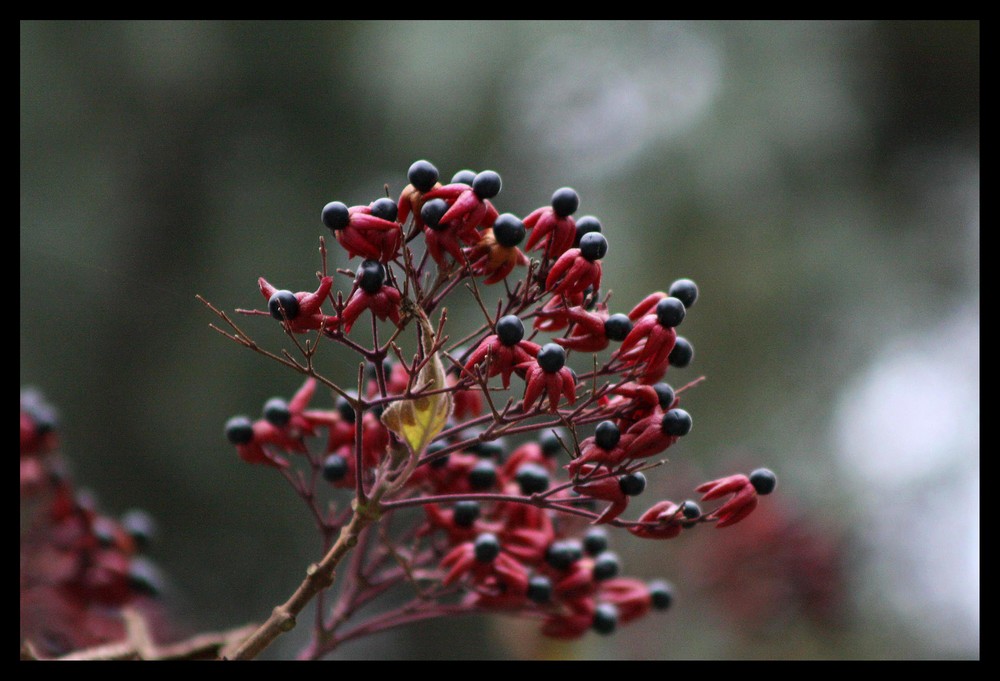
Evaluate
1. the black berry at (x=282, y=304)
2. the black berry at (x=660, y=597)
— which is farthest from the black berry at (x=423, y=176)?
the black berry at (x=660, y=597)

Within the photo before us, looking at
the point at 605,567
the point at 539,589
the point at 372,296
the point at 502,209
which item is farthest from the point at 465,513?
the point at 502,209

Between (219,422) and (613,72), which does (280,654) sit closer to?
(219,422)

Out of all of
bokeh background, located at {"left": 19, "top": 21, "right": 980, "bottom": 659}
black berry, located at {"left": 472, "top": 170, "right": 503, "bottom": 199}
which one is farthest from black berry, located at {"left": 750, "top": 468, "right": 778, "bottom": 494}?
bokeh background, located at {"left": 19, "top": 21, "right": 980, "bottom": 659}

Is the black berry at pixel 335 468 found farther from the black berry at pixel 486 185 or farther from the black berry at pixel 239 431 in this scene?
the black berry at pixel 486 185

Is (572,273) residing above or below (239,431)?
above

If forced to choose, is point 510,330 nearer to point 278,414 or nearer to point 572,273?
point 572,273
